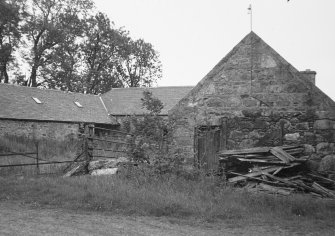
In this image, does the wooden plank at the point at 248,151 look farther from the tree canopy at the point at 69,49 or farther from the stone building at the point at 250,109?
the tree canopy at the point at 69,49

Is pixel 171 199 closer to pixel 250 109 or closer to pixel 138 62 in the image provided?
pixel 250 109

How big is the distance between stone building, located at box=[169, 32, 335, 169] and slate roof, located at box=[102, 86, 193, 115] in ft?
69.2

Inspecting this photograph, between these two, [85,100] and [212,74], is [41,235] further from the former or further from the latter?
[85,100]

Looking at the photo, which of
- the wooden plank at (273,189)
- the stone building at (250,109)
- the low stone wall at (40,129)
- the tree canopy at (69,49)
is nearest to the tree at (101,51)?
the tree canopy at (69,49)

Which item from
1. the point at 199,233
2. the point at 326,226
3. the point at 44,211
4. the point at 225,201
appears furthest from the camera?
the point at 225,201

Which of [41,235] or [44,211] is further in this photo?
[44,211]

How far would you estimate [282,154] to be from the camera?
10.1 m

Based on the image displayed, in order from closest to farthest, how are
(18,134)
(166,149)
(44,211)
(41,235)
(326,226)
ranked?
(41,235) < (326,226) < (44,211) < (166,149) < (18,134)

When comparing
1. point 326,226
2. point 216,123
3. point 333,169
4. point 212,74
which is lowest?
point 326,226

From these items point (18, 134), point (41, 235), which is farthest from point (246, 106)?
point (18, 134)

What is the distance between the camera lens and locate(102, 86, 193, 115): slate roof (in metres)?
33.7

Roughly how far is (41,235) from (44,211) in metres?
1.99

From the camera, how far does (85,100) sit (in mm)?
34312

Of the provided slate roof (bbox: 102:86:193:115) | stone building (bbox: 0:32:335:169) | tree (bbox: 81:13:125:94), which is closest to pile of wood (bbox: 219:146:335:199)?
stone building (bbox: 0:32:335:169)
